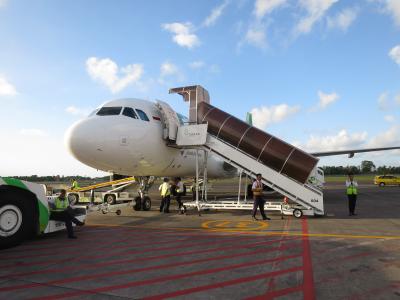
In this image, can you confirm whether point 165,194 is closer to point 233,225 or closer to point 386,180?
point 233,225

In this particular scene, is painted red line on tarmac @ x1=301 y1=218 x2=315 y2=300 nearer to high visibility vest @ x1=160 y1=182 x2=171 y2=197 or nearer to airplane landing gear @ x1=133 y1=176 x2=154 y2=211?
high visibility vest @ x1=160 y1=182 x2=171 y2=197

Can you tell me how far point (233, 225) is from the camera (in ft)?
38.1

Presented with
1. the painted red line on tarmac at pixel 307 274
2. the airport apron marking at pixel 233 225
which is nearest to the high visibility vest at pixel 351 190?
the airport apron marking at pixel 233 225

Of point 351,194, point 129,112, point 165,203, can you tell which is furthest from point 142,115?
A: point 351,194

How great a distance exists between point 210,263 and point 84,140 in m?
7.81

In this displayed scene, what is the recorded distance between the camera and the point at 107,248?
8172 millimetres

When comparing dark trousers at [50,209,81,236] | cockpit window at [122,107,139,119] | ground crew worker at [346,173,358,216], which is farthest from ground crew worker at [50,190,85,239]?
ground crew worker at [346,173,358,216]

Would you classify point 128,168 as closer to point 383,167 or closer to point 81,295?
point 81,295

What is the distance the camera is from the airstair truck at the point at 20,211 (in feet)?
26.8

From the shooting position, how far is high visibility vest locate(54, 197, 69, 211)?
10289mm

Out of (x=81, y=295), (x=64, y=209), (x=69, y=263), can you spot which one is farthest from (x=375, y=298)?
(x=64, y=209)

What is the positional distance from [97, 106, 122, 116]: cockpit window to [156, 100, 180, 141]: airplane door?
80.1 inches

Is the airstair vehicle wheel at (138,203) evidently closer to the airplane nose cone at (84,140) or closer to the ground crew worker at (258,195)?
the airplane nose cone at (84,140)

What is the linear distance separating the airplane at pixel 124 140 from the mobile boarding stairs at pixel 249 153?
66 centimetres
